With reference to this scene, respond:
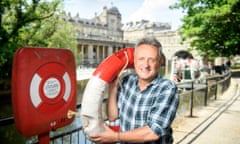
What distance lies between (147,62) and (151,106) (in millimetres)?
283

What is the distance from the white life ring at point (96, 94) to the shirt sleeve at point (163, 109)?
325 millimetres

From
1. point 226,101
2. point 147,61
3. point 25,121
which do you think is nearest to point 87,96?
point 147,61

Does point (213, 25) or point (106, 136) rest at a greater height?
point (213, 25)

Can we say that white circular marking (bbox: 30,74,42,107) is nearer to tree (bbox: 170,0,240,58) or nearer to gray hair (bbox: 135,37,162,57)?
gray hair (bbox: 135,37,162,57)

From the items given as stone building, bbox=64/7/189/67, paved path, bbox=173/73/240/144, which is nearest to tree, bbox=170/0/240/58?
paved path, bbox=173/73/240/144

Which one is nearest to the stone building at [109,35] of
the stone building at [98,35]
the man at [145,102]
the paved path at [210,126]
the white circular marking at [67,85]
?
the stone building at [98,35]

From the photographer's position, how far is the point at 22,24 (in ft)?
51.0

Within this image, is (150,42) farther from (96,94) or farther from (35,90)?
(35,90)

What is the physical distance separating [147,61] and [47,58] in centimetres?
81

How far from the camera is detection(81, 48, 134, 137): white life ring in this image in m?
1.65

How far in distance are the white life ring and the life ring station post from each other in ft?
1.47

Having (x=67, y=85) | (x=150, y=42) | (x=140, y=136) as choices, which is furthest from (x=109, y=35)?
(x=140, y=136)

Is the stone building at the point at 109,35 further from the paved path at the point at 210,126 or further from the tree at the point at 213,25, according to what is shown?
the paved path at the point at 210,126

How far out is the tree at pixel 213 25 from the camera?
1491 centimetres
